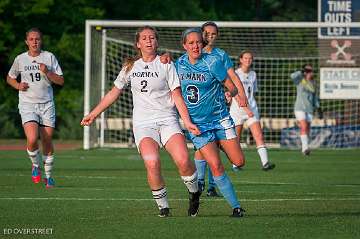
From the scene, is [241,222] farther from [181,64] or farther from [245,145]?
[245,145]

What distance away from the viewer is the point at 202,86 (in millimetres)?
13250

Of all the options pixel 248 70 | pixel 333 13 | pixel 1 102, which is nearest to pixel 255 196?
pixel 248 70

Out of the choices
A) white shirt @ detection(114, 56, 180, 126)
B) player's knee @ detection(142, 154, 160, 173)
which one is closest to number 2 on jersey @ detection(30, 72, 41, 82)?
white shirt @ detection(114, 56, 180, 126)

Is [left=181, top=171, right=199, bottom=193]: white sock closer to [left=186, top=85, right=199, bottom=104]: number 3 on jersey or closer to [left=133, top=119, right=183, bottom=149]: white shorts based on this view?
[left=133, top=119, right=183, bottom=149]: white shorts

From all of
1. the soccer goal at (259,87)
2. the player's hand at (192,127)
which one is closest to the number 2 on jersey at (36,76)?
the player's hand at (192,127)

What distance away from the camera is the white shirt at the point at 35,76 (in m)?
17.8

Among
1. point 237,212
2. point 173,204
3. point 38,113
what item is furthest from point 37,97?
point 237,212

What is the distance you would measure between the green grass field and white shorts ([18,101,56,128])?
967mm

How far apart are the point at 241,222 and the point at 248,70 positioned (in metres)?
9.91

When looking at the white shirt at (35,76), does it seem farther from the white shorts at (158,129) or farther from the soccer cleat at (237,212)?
the soccer cleat at (237,212)

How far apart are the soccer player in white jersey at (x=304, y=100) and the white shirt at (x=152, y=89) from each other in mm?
15646

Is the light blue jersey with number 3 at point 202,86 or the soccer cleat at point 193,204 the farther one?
the light blue jersey with number 3 at point 202,86

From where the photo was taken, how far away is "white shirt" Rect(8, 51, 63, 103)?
17.8 metres

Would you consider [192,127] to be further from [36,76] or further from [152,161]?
[36,76]
